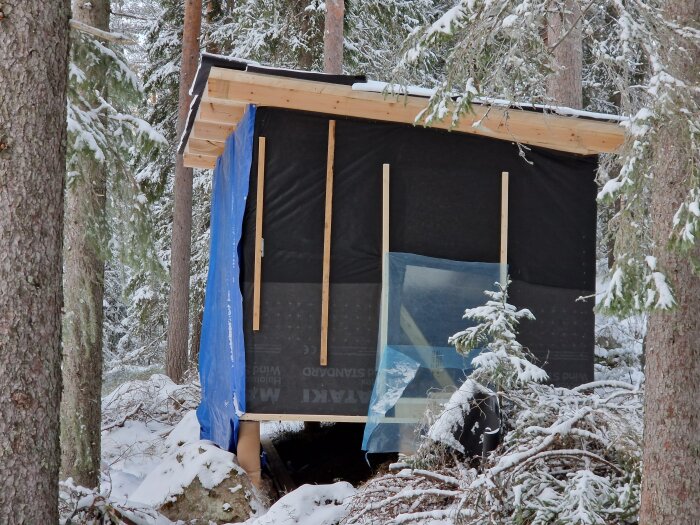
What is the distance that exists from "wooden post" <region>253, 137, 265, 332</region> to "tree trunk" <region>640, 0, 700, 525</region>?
354 centimetres

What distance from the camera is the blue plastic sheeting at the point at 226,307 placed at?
6.84 metres

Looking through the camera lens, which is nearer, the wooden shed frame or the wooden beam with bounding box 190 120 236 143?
the wooden shed frame

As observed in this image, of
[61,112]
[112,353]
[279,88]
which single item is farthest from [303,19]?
[112,353]

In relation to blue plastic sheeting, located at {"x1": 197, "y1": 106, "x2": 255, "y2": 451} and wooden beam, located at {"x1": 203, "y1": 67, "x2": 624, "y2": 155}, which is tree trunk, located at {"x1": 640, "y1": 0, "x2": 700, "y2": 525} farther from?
blue plastic sheeting, located at {"x1": 197, "y1": 106, "x2": 255, "y2": 451}

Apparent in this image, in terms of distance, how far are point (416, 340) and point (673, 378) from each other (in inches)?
121

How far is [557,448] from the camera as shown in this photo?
5113 mm

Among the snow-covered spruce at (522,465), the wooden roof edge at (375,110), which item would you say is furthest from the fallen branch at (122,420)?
the snow-covered spruce at (522,465)

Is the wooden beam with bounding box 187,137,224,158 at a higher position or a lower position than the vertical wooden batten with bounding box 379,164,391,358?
higher

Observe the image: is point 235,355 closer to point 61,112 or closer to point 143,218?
point 143,218

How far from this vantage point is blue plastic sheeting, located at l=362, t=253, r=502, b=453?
668cm

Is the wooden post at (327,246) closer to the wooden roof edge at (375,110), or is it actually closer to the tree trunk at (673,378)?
the wooden roof edge at (375,110)

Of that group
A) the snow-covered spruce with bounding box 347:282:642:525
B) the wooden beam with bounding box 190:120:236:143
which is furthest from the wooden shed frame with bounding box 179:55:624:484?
the snow-covered spruce with bounding box 347:282:642:525

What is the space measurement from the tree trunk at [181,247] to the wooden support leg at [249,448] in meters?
6.00

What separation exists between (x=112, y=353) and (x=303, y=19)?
1304cm
